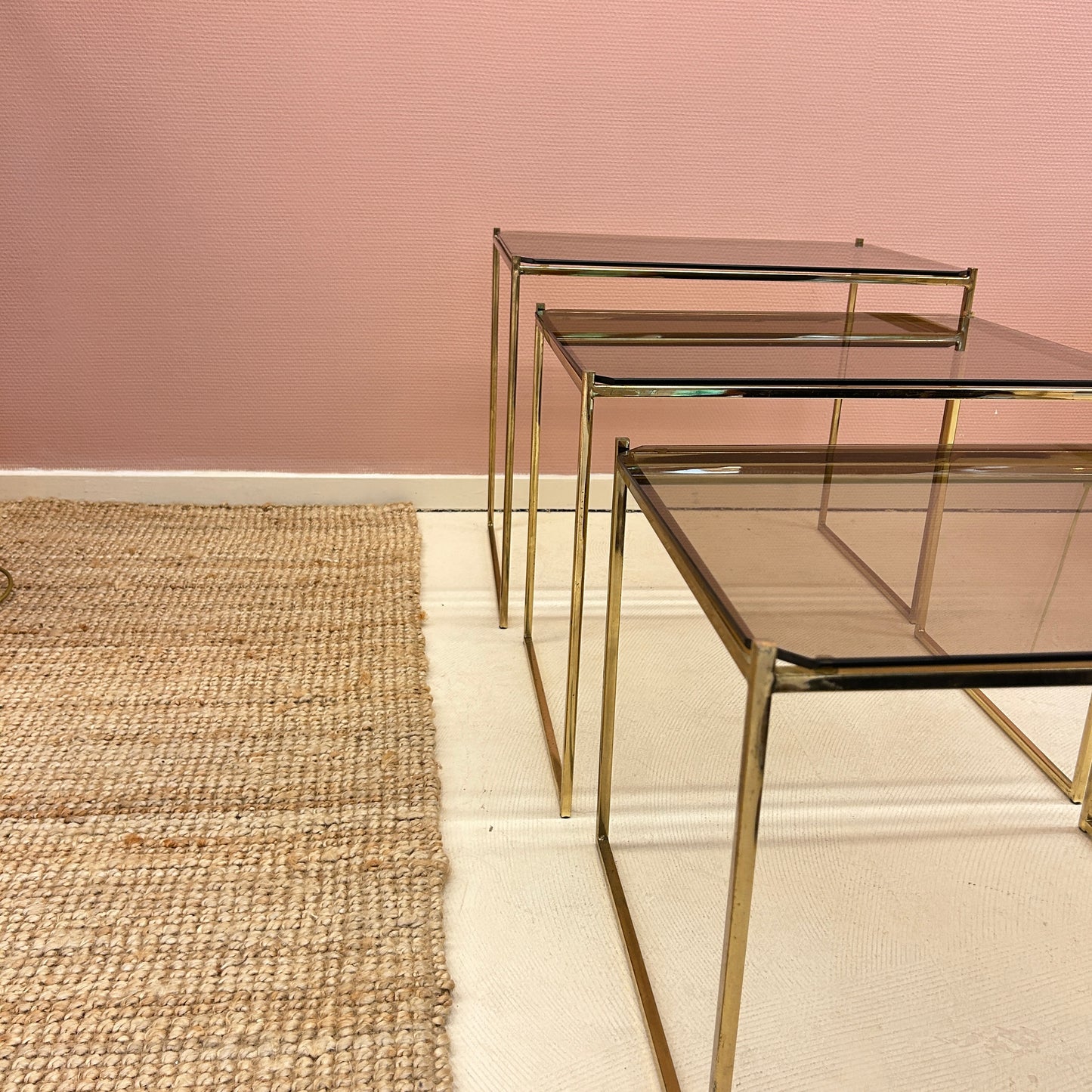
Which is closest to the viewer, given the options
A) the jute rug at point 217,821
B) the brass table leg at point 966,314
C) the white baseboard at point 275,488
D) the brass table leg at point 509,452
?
the jute rug at point 217,821

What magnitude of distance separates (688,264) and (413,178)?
768 mm

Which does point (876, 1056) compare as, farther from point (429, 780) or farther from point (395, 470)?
point (395, 470)

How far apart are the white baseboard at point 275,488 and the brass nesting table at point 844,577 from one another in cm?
111

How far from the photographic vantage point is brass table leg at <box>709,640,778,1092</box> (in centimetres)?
65

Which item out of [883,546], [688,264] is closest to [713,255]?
[688,264]

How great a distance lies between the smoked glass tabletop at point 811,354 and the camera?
3.45ft

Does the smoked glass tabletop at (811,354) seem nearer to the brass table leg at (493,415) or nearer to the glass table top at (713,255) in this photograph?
the glass table top at (713,255)

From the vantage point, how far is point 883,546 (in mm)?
886

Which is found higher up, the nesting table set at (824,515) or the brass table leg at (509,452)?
the nesting table set at (824,515)

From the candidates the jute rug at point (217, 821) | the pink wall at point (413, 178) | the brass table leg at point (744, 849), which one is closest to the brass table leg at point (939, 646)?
the brass table leg at point (744, 849)

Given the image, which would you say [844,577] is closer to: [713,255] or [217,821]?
[217,821]

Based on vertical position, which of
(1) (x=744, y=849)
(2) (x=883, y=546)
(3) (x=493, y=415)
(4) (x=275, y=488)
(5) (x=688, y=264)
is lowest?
(4) (x=275, y=488)

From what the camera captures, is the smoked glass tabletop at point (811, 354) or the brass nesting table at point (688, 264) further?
the brass nesting table at point (688, 264)

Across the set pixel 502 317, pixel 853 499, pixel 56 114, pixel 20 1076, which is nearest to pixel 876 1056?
pixel 853 499
